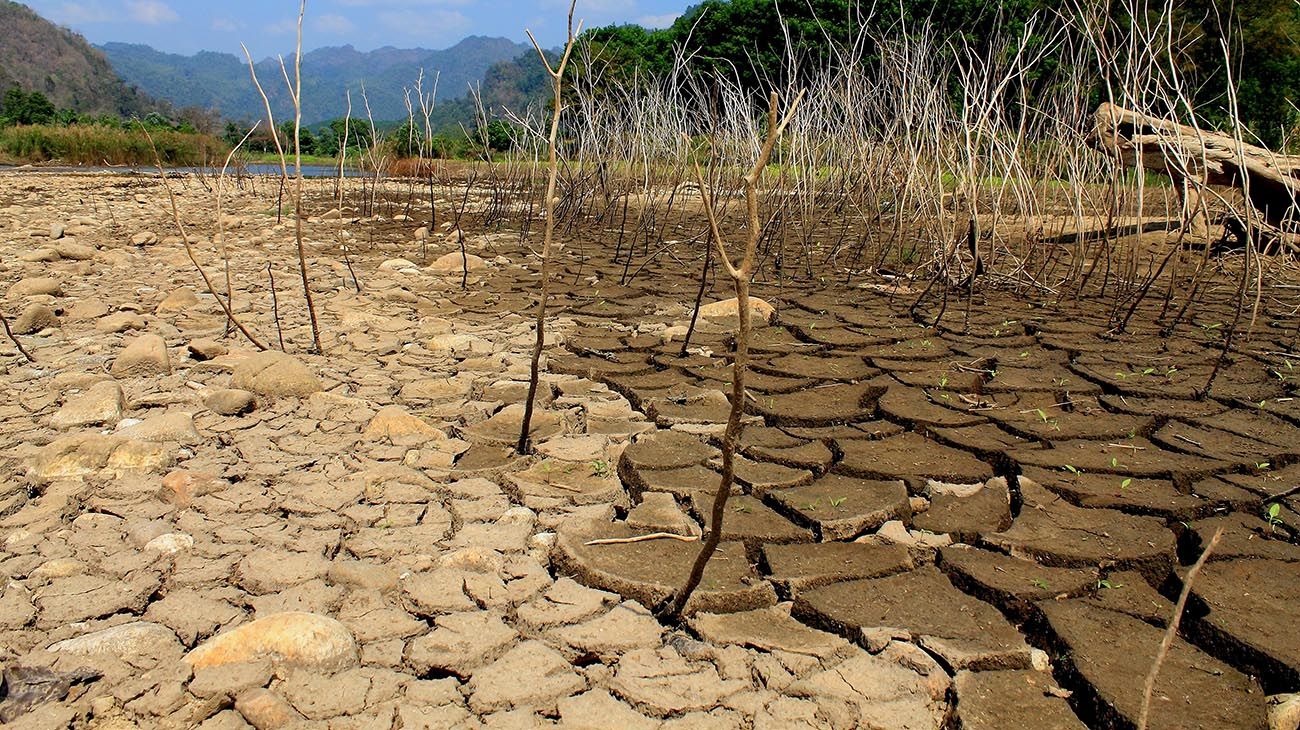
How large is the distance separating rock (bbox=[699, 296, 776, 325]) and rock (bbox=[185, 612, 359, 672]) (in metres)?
2.22

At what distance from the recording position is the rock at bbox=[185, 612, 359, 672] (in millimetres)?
1266

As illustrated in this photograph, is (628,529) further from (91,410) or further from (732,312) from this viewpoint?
(732,312)

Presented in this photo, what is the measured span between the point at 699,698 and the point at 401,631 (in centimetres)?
47

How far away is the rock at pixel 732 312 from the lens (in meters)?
Result: 3.38

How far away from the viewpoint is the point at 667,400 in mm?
2480

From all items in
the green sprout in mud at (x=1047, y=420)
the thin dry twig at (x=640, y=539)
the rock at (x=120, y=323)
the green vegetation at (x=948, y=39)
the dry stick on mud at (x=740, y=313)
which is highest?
the green vegetation at (x=948, y=39)

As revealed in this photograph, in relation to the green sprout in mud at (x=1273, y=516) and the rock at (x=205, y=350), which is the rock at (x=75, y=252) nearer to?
the rock at (x=205, y=350)

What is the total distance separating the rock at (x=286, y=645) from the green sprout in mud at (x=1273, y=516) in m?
1.68

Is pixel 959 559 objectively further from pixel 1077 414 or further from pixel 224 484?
pixel 224 484

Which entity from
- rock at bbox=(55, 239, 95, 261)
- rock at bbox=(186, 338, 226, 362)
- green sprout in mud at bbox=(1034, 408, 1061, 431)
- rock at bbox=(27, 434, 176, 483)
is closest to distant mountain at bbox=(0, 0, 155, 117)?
rock at bbox=(55, 239, 95, 261)

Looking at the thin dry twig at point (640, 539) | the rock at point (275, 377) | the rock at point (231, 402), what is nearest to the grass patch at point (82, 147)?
the rock at point (275, 377)

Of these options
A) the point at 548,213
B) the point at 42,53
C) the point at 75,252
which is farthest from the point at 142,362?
the point at 42,53

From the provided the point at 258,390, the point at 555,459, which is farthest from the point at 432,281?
the point at 555,459

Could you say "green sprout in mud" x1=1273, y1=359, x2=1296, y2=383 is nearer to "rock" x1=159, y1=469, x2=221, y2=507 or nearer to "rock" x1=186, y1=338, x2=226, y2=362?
"rock" x1=159, y1=469, x2=221, y2=507
